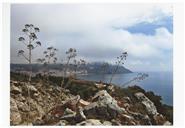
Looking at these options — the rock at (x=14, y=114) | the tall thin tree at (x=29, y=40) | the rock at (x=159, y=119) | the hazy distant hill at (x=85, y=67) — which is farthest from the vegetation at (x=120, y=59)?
the rock at (x=14, y=114)

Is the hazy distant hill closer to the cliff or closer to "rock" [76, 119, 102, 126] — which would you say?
the cliff

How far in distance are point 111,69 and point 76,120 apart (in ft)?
1.58

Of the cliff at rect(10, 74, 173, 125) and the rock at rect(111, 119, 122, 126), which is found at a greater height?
the cliff at rect(10, 74, 173, 125)

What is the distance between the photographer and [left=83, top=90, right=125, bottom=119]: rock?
2895mm

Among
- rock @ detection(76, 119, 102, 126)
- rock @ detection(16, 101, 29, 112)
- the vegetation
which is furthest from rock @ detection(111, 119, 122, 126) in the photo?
rock @ detection(16, 101, 29, 112)

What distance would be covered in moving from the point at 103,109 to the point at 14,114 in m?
0.69

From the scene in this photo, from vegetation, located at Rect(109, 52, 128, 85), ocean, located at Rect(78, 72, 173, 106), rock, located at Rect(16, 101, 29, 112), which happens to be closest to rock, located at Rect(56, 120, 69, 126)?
rock, located at Rect(16, 101, 29, 112)

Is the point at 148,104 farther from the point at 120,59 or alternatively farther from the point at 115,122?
the point at 120,59

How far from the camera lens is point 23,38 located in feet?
9.62

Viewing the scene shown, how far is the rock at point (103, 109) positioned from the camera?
2.89m

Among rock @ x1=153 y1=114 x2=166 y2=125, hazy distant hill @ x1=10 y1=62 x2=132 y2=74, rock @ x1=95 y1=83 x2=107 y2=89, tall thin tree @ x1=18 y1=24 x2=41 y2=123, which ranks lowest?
rock @ x1=153 y1=114 x2=166 y2=125

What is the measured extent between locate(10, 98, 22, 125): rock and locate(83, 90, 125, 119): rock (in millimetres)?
512
